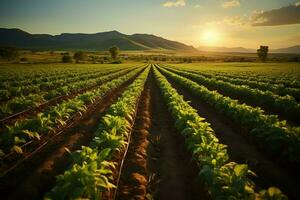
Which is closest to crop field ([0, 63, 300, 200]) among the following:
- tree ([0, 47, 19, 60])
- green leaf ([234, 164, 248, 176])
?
green leaf ([234, 164, 248, 176])

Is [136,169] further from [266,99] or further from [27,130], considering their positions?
[266,99]

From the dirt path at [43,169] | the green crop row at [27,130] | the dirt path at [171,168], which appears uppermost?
the green crop row at [27,130]

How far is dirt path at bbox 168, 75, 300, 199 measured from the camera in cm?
647

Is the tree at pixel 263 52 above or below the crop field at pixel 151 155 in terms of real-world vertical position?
above

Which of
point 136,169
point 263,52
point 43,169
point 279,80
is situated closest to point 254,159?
point 136,169

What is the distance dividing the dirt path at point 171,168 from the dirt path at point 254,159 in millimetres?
1793

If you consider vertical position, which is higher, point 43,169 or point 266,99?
point 266,99

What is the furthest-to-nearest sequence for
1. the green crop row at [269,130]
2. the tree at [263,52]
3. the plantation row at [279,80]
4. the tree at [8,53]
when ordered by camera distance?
the tree at [263,52] → the tree at [8,53] → the plantation row at [279,80] → the green crop row at [269,130]

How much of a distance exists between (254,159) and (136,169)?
426 cm

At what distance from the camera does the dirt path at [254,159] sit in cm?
647

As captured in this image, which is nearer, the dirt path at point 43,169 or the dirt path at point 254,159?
the dirt path at point 43,169

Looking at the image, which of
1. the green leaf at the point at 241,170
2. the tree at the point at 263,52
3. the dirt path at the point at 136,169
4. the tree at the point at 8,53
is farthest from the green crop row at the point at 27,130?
the tree at the point at 263,52

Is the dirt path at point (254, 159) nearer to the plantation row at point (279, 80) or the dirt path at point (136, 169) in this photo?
the dirt path at point (136, 169)

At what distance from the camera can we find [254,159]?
26.2ft
